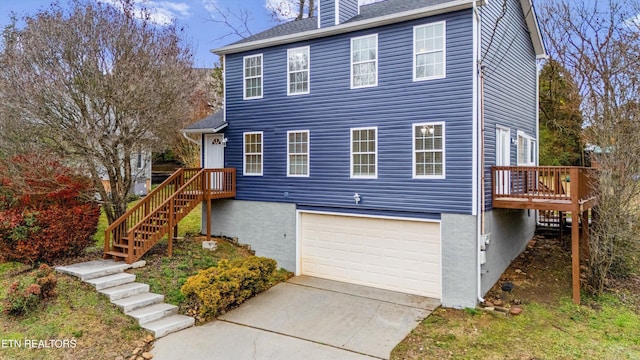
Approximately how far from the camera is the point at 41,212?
9.12 m

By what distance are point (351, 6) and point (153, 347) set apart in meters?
10.5

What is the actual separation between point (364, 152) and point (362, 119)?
2.96ft

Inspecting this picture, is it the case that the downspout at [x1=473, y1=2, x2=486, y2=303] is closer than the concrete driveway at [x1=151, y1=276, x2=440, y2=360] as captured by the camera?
No

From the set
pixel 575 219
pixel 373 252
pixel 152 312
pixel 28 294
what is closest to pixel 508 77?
pixel 575 219

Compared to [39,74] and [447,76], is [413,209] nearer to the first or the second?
[447,76]

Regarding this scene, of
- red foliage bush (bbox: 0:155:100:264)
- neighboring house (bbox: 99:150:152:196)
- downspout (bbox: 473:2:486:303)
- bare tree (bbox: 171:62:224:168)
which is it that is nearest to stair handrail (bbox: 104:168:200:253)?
red foliage bush (bbox: 0:155:100:264)

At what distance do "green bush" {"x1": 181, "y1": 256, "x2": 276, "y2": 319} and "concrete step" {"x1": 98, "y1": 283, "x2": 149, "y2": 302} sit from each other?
940 millimetres

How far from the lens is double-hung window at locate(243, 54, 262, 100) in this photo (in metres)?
12.5

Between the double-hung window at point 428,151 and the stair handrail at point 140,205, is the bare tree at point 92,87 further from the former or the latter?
the double-hung window at point 428,151

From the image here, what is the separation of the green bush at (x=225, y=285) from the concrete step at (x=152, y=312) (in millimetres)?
451

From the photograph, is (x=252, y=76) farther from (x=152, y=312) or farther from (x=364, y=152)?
(x=152, y=312)

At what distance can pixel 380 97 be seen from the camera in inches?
398

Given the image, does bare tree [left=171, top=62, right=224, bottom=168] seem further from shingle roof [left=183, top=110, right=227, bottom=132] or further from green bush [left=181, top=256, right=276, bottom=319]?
green bush [left=181, top=256, right=276, bottom=319]

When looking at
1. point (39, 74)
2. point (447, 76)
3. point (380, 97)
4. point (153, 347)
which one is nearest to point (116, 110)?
point (39, 74)
